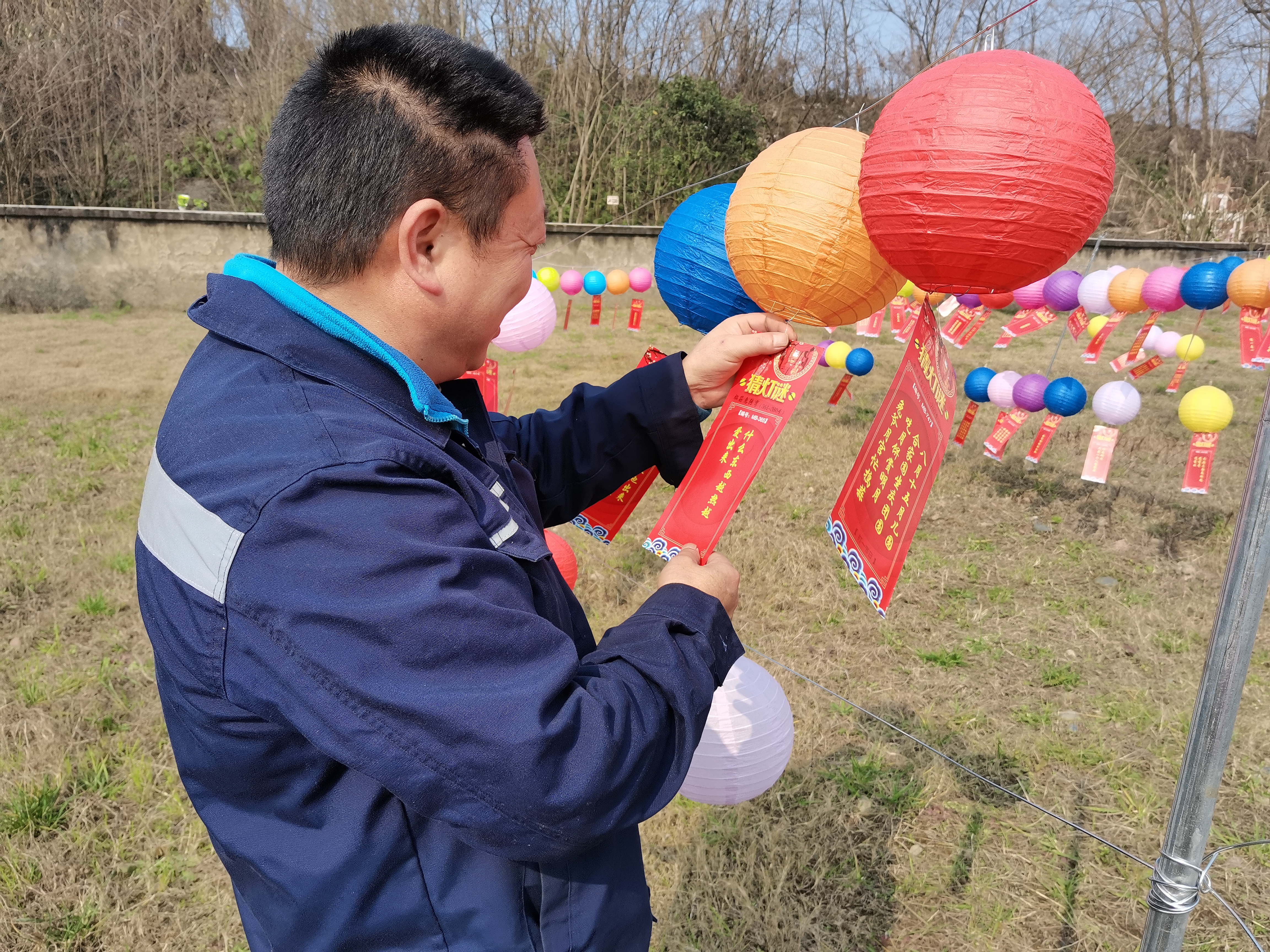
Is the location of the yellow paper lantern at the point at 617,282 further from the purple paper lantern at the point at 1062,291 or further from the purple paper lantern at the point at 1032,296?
the purple paper lantern at the point at 1062,291

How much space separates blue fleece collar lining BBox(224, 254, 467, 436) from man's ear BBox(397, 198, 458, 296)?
8 cm

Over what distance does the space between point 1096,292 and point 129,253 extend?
1174cm

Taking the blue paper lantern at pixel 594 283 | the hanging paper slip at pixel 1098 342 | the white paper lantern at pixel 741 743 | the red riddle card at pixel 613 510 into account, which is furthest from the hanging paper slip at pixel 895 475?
the blue paper lantern at pixel 594 283

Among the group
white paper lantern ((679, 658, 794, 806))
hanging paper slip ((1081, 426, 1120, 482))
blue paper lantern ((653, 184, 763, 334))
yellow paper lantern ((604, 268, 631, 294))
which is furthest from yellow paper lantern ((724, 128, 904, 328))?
yellow paper lantern ((604, 268, 631, 294))

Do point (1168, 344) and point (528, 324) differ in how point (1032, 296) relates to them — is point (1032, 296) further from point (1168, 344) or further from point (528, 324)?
point (528, 324)

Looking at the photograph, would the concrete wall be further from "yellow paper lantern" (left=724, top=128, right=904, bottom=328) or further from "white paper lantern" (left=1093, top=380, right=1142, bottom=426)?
"yellow paper lantern" (left=724, top=128, right=904, bottom=328)

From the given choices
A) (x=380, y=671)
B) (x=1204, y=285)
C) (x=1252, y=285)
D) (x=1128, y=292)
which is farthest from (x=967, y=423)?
(x=380, y=671)

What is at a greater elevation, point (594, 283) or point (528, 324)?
point (528, 324)

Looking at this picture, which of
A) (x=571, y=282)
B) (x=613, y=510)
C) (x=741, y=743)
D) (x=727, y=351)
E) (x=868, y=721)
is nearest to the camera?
(x=727, y=351)

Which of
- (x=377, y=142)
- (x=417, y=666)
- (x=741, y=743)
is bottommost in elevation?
(x=741, y=743)

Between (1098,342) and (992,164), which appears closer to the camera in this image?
(992,164)

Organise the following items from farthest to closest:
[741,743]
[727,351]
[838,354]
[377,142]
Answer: [838,354] → [741,743] → [727,351] → [377,142]

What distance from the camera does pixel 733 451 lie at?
1.34m

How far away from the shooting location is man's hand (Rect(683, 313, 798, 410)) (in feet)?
4.60
